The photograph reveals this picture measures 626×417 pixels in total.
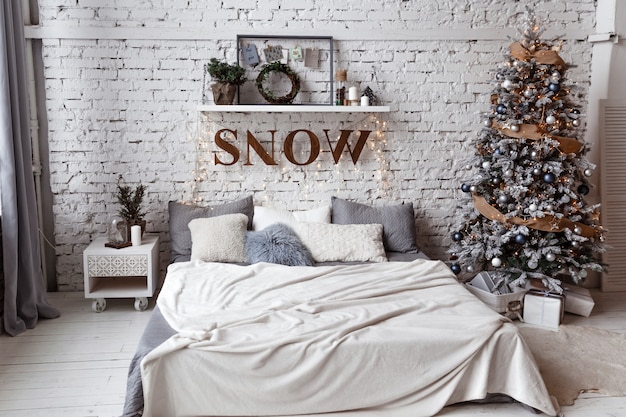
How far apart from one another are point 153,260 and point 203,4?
203cm

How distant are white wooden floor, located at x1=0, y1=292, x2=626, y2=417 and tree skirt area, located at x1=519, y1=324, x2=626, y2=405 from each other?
105mm

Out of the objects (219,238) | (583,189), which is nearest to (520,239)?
(583,189)

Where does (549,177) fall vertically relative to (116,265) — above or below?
above

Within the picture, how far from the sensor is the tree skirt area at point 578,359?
3.13m

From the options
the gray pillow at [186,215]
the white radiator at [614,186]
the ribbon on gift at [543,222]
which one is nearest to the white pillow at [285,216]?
the gray pillow at [186,215]

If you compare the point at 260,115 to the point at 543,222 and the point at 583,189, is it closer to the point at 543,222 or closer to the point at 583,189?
the point at 543,222

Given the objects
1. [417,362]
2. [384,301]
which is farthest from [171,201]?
[417,362]

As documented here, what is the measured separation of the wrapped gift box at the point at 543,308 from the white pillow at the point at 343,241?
1.07 meters

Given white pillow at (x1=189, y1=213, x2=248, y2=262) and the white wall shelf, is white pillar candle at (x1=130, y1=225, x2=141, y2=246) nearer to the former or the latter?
white pillow at (x1=189, y1=213, x2=248, y2=262)

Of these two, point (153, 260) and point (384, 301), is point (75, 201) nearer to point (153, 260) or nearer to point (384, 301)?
point (153, 260)

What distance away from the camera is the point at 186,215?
4.48 meters

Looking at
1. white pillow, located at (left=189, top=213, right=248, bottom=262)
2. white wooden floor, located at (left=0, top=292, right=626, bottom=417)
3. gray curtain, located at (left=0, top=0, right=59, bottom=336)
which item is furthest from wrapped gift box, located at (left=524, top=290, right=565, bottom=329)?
gray curtain, located at (left=0, top=0, right=59, bottom=336)

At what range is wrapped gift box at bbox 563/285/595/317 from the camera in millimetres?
4247

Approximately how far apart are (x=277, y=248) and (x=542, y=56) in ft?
7.61
